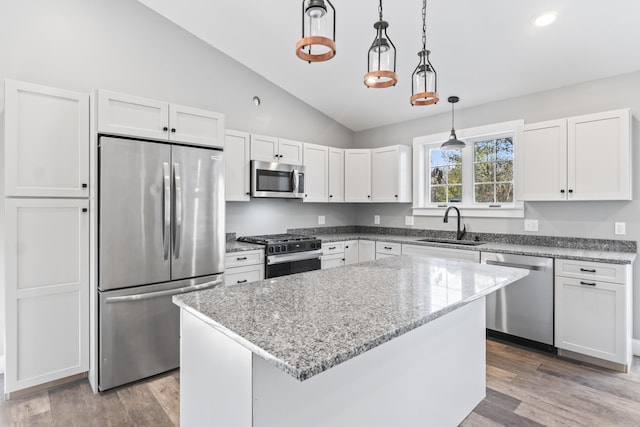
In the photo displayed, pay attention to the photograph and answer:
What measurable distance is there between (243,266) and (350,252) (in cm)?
159

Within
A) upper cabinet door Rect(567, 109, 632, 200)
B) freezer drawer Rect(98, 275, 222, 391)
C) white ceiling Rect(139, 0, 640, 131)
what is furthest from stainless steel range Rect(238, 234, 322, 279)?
upper cabinet door Rect(567, 109, 632, 200)

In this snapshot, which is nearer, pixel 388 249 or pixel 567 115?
pixel 567 115

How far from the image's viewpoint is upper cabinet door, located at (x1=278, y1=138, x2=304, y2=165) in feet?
13.1

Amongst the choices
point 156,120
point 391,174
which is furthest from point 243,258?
point 391,174

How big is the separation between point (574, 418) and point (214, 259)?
2.80m

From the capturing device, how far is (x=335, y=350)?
0.94 metres

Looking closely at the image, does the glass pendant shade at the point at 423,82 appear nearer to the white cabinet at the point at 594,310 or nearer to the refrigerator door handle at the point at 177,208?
the refrigerator door handle at the point at 177,208

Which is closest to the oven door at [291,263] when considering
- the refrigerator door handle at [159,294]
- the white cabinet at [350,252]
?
the white cabinet at [350,252]

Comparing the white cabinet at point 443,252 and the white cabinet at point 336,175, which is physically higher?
the white cabinet at point 336,175

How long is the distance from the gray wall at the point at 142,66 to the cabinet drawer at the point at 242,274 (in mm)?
724

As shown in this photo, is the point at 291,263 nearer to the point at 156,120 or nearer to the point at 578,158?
the point at 156,120

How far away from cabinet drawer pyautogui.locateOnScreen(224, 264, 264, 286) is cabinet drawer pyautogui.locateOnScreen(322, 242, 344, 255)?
3.02 feet

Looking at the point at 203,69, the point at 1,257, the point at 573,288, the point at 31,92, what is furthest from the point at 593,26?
the point at 1,257

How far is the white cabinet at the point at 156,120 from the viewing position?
8.05 feet
